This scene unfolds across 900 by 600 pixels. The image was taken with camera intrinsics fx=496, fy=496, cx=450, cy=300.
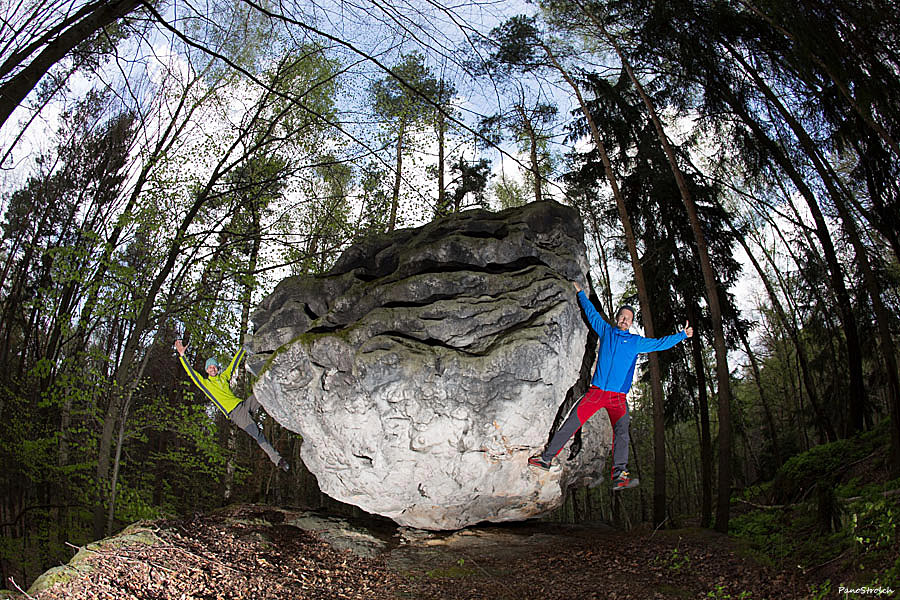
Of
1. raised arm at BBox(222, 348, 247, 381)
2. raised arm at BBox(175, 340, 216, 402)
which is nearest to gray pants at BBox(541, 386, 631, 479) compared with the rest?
raised arm at BBox(222, 348, 247, 381)

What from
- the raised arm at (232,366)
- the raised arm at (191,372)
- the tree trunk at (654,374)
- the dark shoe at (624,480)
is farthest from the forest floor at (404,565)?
the raised arm at (232,366)

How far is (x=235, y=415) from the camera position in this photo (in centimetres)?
614

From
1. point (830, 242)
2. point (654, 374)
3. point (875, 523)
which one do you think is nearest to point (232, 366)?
point (654, 374)

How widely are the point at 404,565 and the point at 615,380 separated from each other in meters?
3.21

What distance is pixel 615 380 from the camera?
5.23m

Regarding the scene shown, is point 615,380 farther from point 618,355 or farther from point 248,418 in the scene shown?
point 248,418

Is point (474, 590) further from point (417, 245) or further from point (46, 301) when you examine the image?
point (46, 301)

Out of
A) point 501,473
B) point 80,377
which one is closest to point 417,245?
point 501,473

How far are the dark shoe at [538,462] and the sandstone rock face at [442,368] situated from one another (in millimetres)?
127

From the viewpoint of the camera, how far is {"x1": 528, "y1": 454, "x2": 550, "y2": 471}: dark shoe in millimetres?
5633

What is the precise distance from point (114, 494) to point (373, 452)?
4523 mm

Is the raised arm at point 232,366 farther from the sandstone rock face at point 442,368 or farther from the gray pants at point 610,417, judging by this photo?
the gray pants at point 610,417

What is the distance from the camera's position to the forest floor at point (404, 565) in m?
4.64

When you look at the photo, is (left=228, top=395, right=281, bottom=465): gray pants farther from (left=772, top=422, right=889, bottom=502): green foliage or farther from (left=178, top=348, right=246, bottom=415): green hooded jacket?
(left=772, top=422, right=889, bottom=502): green foliage
